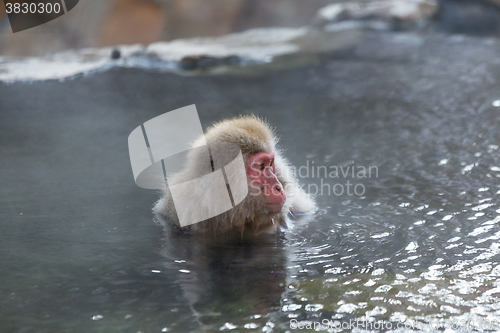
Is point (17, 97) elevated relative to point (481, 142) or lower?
elevated

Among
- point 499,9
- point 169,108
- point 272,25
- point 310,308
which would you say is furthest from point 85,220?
point 272,25

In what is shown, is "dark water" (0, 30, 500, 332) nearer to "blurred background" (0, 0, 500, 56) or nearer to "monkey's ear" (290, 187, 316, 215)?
"monkey's ear" (290, 187, 316, 215)

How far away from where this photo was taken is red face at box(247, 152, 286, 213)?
3.29m

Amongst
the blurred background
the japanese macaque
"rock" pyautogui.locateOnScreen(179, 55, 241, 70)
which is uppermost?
the blurred background

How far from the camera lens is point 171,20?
569 inches

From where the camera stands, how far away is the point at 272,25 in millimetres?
16734

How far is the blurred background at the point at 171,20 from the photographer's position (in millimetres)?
11867

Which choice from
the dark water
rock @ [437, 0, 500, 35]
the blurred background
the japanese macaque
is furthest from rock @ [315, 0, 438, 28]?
the japanese macaque

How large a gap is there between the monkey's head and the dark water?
0.87 feet

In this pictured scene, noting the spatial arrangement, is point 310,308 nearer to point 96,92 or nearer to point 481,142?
point 481,142

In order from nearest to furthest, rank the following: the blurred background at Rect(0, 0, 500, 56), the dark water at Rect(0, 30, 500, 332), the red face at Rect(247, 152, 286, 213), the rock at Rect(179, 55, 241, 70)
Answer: the dark water at Rect(0, 30, 500, 332) → the red face at Rect(247, 152, 286, 213) → the rock at Rect(179, 55, 241, 70) → the blurred background at Rect(0, 0, 500, 56)

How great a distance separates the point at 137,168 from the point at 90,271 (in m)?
1.77

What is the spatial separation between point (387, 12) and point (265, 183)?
378 inches

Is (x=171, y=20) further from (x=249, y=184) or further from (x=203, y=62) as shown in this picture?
(x=249, y=184)
